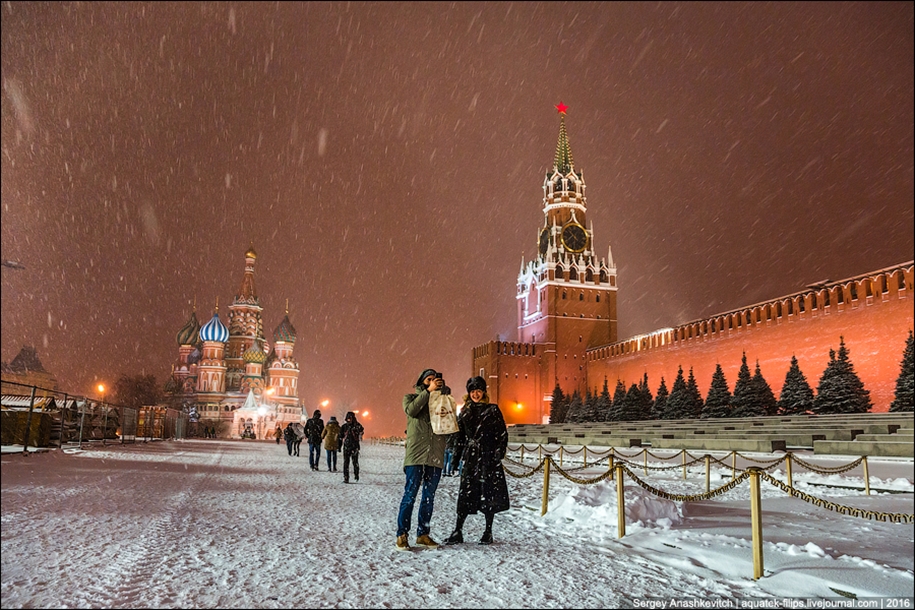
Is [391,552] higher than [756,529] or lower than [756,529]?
lower

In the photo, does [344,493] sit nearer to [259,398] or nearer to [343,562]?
[343,562]

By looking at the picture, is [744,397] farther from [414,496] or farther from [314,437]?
[414,496]


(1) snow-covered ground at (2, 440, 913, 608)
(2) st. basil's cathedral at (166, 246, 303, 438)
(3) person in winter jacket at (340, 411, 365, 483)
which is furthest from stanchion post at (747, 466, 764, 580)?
(2) st. basil's cathedral at (166, 246, 303, 438)

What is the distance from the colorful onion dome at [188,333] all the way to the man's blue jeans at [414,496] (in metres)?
70.7

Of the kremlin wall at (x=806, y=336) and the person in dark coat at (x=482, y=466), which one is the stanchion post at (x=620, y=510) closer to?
the person in dark coat at (x=482, y=466)

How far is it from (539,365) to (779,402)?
28986 millimetres

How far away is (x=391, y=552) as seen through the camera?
452 cm

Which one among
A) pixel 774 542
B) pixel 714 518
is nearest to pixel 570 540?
pixel 774 542

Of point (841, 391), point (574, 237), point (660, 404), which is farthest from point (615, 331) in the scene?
point (841, 391)

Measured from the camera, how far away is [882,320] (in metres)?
26.5

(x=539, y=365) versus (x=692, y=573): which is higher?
(x=539, y=365)

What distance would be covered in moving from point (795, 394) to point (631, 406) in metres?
12.4

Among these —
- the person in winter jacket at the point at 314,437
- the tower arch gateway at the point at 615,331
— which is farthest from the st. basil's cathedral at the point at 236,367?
the person in winter jacket at the point at 314,437

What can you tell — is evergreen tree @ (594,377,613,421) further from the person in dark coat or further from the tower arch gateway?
the person in dark coat
